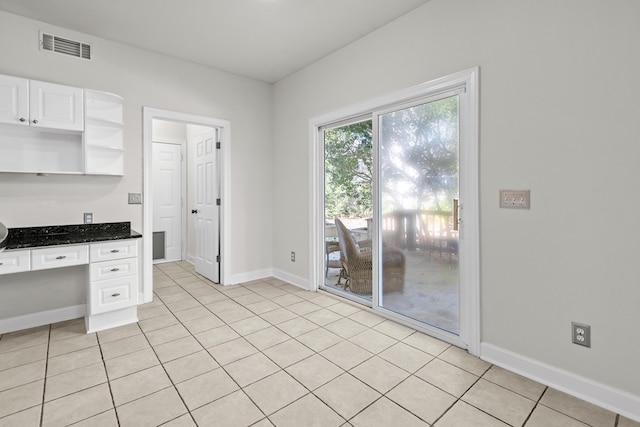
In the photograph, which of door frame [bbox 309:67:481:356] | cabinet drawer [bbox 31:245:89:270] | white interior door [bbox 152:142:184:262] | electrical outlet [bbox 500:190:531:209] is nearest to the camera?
electrical outlet [bbox 500:190:531:209]

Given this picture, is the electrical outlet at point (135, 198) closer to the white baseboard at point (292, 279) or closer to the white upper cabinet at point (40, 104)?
the white upper cabinet at point (40, 104)

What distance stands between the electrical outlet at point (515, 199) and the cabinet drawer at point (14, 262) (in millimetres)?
3655

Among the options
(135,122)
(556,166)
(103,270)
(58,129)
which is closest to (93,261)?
(103,270)

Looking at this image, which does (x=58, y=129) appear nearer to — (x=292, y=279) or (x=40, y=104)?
(x=40, y=104)

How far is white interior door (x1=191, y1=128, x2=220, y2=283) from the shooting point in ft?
13.9

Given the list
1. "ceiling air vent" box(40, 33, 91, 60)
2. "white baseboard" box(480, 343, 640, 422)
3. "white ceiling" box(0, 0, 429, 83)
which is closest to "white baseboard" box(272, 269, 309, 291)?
"white baseboard" box(480, 343, 640, 422)

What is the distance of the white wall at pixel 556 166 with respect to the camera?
1.70 m

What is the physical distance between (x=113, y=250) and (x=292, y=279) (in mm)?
2126

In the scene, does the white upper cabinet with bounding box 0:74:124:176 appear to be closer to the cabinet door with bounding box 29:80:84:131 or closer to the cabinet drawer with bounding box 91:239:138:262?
the cabinet door with bounding box 29:80:84:131

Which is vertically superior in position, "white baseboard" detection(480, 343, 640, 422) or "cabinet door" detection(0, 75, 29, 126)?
"cabinet door" detection(0, 75, 29, 126)

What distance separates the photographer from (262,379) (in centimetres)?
201

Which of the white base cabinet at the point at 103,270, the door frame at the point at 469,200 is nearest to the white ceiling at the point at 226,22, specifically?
the door frame at the point at 469,200

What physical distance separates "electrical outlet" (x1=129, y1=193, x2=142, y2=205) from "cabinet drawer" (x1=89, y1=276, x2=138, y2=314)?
898mm

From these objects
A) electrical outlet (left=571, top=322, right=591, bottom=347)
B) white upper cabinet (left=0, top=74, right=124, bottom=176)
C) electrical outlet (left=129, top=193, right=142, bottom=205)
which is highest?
white upper cabinet (left=0, top=74, right=124, bottom=176)
